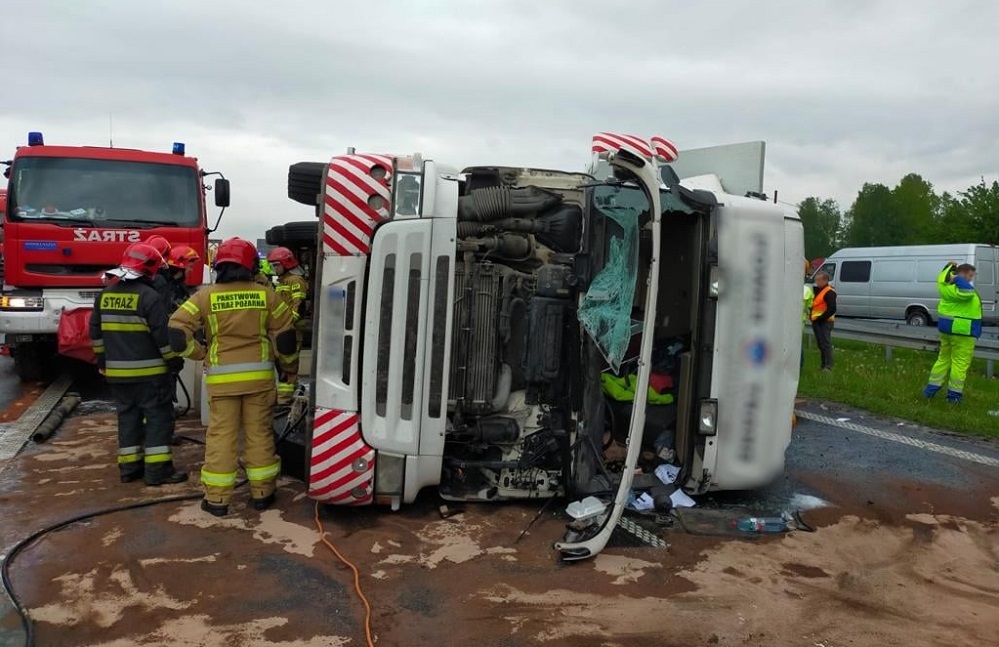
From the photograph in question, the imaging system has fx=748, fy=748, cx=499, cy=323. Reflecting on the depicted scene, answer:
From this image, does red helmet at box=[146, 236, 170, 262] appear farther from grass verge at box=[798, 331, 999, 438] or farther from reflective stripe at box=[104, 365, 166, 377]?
grass verge at box=[798, 331, 999, 438]

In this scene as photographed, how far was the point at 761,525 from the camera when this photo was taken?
4.21 m

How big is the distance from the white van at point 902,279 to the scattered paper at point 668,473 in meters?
14.8

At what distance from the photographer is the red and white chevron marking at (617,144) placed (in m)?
4.02

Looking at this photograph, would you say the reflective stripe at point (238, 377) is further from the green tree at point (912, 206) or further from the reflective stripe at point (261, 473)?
the green tree at point (912, 206)

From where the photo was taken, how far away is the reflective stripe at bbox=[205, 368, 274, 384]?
14.3 feet

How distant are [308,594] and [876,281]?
18834mm

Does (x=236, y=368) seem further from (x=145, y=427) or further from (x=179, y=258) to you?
(x=179, y=258)

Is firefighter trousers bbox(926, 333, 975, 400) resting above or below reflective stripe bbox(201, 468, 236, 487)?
above

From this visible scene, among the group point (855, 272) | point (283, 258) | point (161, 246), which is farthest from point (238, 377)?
point (855, 272)

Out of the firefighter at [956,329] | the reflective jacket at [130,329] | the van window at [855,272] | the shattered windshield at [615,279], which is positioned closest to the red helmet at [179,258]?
the reflective jacket at [130,329]

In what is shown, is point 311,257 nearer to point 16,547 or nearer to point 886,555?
point 16,547

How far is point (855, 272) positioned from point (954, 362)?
1235 cm

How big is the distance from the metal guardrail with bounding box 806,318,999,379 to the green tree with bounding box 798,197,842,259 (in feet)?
179

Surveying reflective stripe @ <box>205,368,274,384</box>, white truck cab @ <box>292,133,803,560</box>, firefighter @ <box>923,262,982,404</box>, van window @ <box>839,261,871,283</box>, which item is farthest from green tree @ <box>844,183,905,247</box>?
reflective stripe @ <box>205,368,274,384</box>
